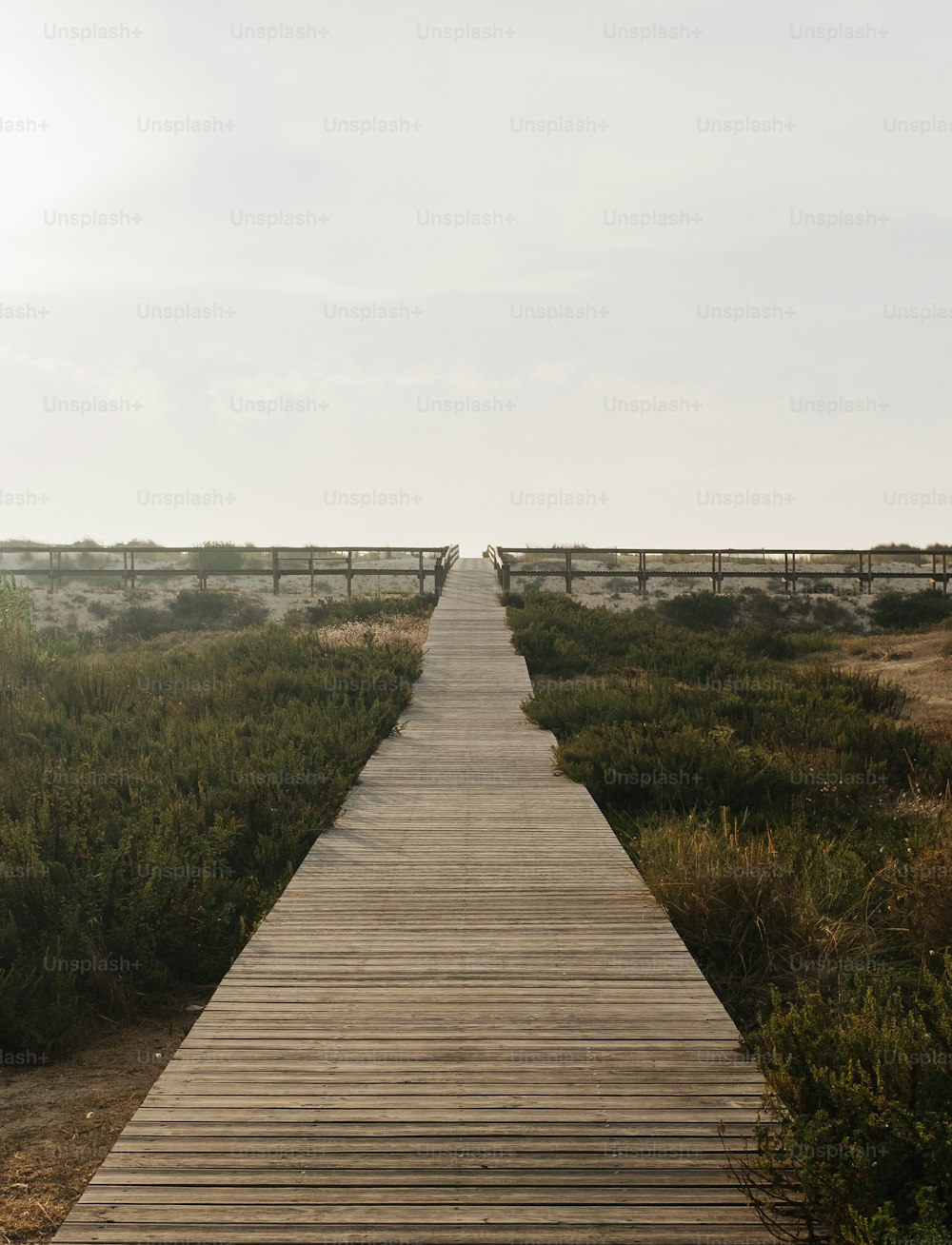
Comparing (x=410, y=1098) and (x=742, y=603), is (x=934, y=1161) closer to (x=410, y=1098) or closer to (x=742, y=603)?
(x=410, y=1098)

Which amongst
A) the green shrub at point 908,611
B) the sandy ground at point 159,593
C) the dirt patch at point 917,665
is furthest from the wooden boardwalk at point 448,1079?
the green shrub at point 908,611

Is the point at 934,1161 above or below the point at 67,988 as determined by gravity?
above

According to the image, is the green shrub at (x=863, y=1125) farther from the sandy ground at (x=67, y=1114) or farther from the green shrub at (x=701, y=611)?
the green shrub at (x=701, y=611)

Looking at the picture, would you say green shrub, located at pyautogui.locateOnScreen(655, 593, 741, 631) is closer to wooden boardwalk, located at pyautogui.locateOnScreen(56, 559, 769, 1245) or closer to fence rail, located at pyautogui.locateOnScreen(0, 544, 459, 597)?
fence rail, located at pyautogui.locateOnScreen(0, 544, 459, 597)

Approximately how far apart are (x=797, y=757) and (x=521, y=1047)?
725cm

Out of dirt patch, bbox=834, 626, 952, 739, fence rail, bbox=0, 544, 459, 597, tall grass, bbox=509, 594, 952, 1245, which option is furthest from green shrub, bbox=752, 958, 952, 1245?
fence rail, bbox=0, 544, 459, 597

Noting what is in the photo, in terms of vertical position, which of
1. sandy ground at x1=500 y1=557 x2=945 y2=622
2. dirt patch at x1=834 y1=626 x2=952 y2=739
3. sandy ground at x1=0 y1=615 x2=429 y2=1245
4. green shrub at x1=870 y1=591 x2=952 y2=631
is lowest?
sandy ground at x1=0 y1=615 x2=429 y2=1245

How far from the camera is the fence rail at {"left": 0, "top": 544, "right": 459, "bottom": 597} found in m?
33.0

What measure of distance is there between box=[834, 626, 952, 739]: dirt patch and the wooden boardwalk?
865 centimetres

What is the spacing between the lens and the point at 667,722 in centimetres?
1211

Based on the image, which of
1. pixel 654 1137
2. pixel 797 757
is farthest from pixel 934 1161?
pixel 797 757

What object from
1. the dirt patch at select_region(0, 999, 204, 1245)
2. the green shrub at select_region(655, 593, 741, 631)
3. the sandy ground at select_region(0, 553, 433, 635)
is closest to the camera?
the dirt patch at select_region(0, 999, 204, 1245)

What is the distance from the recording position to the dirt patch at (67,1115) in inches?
166

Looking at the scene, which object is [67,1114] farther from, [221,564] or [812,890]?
[221,564]
